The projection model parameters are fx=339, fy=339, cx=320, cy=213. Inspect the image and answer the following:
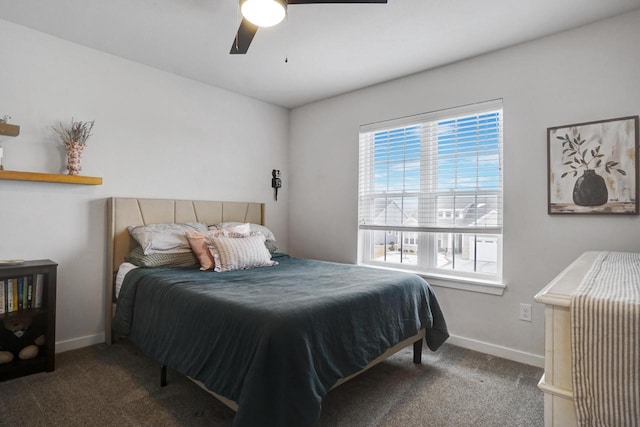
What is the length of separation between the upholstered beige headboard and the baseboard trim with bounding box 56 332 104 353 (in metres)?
0.10

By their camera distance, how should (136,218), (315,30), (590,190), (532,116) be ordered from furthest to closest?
(136,218) < (532,116) < (315,30) < (590,190)

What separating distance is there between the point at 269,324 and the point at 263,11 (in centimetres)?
159

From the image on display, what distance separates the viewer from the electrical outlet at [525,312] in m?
2.65

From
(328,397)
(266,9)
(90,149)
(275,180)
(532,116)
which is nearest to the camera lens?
(266,9)

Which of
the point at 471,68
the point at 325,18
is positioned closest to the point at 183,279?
the point at 325,18

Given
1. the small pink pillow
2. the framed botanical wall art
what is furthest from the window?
the small pink pillow

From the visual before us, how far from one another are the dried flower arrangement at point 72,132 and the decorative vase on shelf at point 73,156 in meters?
0.02

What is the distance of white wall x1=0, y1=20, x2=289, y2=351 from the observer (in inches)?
100

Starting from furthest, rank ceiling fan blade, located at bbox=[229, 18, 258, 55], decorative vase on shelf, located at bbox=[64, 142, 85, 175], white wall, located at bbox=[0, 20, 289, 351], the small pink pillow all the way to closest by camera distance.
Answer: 1. the small pink pillow
2. decorative vase on shelf, located at bbox=[64, 142, 85, 175]
3. white wall, located at bbox=[0, 20, 289, 351]
4. ceiling fan blade, located at bbox=[229, 18, 258, 55]

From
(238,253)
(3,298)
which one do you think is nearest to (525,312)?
(238,253)

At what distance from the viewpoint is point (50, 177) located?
256cm

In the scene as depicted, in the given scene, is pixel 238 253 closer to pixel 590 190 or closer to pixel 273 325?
pixel 273 325

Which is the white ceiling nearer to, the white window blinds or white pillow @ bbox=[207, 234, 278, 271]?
the white window blinds

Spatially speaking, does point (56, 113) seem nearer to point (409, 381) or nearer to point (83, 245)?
point (83, 245)
